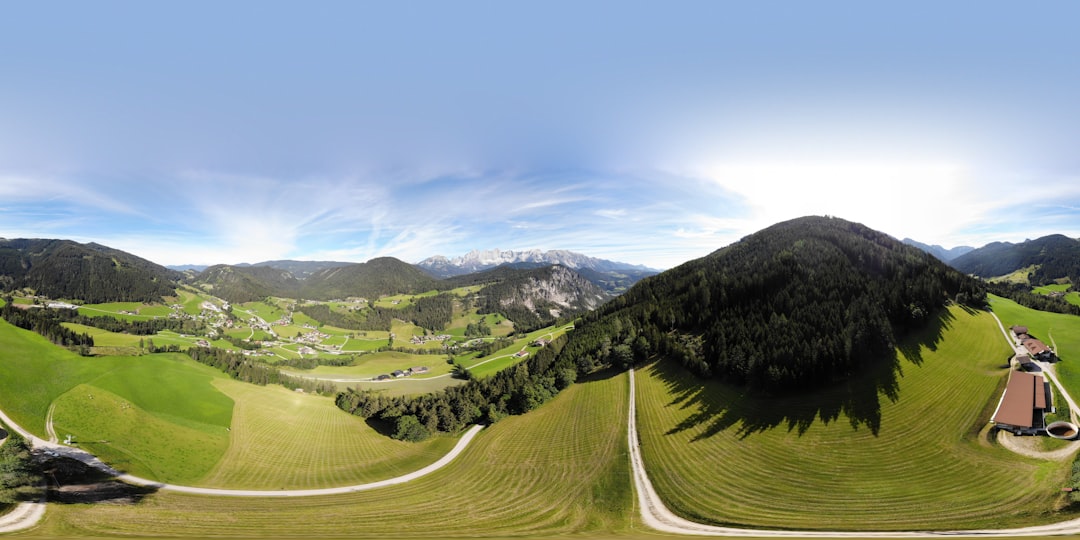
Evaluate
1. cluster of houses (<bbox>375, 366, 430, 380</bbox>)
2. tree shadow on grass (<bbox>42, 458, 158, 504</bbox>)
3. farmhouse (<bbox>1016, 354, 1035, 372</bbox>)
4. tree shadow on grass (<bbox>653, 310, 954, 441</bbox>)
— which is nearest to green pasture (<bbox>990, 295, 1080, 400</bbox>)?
farmhouse (<bbox>1016, 354, 1035, 372</bbox>)

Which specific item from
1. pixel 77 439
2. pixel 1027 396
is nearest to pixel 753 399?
pixel 1027 396

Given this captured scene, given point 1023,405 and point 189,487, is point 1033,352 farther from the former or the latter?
point 189,487

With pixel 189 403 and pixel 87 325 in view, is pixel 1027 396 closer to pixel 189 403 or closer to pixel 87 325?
pixel 189 403

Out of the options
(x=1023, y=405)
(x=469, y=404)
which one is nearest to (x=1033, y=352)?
(x=1023, y=405)

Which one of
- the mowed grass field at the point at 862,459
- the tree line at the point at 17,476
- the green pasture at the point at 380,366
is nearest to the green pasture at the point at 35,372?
the tree line at the point at 17,476

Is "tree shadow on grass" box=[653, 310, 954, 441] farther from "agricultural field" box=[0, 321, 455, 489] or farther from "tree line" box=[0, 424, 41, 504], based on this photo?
"tree line" box=[0, 424, 41, 504]
